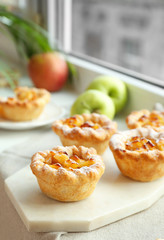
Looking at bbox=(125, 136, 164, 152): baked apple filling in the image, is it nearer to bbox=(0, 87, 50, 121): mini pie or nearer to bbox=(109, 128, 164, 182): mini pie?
bbox=(109, 128, 164, 182): mini pie

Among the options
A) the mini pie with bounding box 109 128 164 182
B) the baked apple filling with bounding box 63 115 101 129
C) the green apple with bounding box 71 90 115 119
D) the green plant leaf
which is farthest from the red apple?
the mini pie with bounding box 109 128 164 182

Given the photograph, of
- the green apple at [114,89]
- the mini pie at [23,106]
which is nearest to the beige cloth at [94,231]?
the mini pie at [23,106]

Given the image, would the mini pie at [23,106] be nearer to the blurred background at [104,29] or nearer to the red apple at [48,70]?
the red apple at [48,70]

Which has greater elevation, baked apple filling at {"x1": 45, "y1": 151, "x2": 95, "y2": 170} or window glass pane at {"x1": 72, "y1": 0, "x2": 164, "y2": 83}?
baked apple filling at {"x1": 45, "y1": 151, "x2": 95, "y2": 170}

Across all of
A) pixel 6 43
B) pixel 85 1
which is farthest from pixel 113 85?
pixel 6 43

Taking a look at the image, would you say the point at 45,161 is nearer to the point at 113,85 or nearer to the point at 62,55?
the point at 113,85

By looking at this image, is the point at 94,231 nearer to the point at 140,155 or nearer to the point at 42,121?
the point at 140,155
